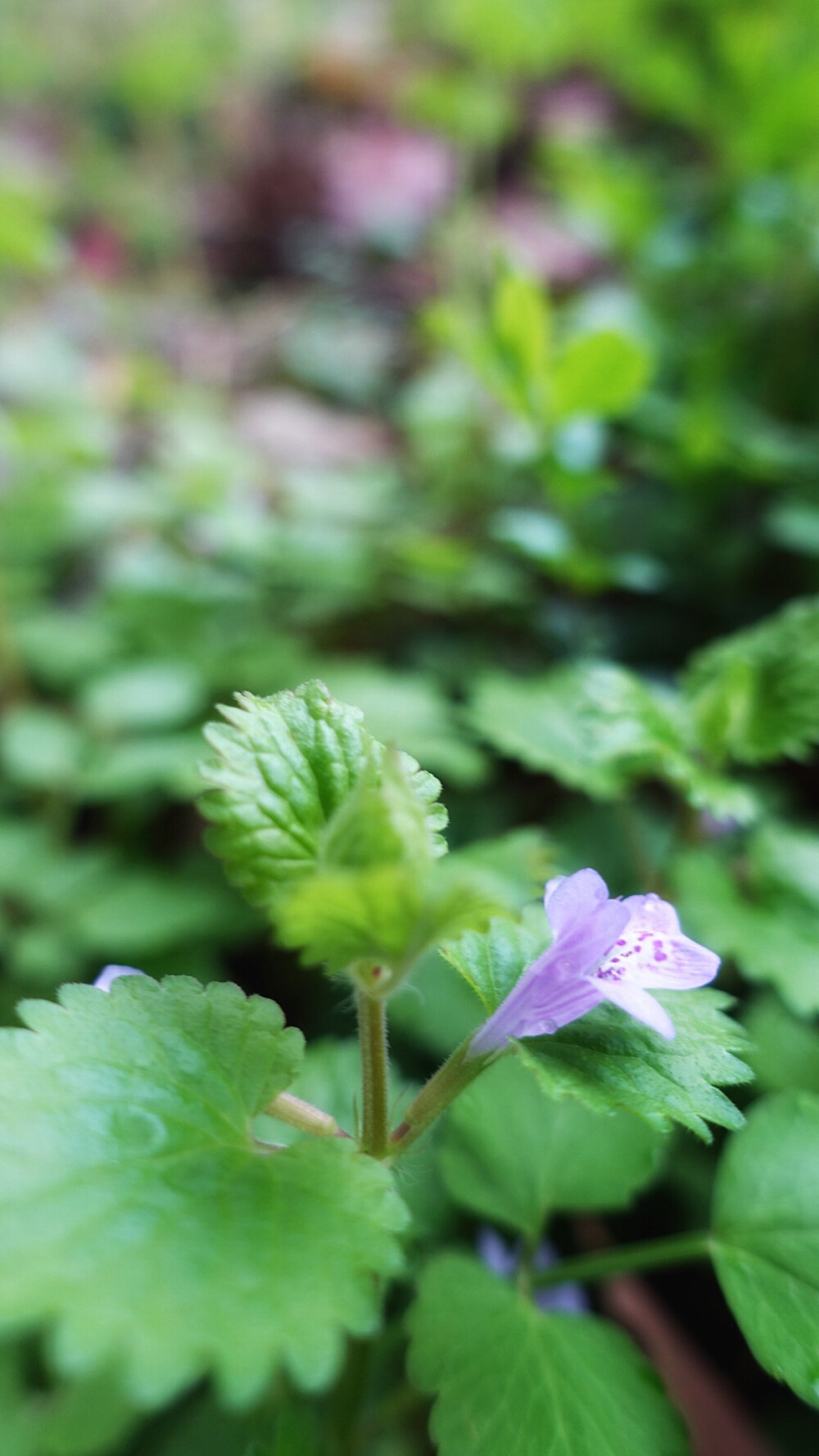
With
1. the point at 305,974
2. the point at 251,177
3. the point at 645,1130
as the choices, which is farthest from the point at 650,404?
the point at 251,177

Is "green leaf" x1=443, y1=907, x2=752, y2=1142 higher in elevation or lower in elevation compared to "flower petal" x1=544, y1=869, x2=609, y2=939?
lower

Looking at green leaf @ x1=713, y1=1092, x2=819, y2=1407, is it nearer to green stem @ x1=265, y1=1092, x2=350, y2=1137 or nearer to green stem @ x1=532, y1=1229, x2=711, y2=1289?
green stem @ x1=532, y1=1229, x2=711, y2=1289

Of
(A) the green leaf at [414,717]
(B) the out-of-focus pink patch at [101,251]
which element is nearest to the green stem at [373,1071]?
(A) the green leaf at [414,717]

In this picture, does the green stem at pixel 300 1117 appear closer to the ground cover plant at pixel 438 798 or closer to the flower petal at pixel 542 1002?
the ground cover plant at pixel 438 798

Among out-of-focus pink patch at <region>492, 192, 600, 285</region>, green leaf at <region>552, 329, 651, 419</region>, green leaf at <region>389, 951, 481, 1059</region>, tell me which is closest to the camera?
green leaf at <region>389, 951, 481, 1059</region>

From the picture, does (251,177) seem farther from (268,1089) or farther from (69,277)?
(268,1089)

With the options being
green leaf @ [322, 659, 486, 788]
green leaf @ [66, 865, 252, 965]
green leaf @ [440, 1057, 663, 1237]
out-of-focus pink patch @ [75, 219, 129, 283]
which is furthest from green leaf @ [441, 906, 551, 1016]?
out-of-focus pink patch @ [75, 219, 129, 283]

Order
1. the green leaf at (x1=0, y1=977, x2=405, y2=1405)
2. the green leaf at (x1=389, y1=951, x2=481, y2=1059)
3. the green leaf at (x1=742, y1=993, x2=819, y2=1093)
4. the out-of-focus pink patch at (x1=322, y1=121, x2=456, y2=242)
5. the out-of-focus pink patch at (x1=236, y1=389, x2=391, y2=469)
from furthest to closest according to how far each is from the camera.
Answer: the out-of-focus pink patch at (x1=322, y1=121, x2=456, y2=242)
the out-of-focus pink patch at (x1=236, y1=389, x2=391, y2=469)
the green leaf at (x1=389, y1=951, x2=481, y2=1059)
the green leaf at (x1=742, y1=993, x2=819, y2=1093)
the green leaf at (x1=0, y1=977, x2=405, y2=1405)
